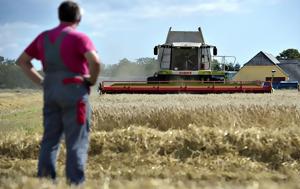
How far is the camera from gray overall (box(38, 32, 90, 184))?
5.21 meters

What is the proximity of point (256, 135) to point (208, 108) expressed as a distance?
241 centimetres

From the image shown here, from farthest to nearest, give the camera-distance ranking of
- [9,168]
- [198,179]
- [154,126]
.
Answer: [154,126] → [9,168] → [198,179]

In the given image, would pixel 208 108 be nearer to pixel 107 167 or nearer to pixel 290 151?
pixel 290 151

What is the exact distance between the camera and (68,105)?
205 inches

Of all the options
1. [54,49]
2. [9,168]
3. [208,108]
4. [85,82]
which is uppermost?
[54,49]

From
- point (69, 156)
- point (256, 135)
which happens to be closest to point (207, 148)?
point (256, 135)

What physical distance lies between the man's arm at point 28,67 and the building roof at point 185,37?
737 inches

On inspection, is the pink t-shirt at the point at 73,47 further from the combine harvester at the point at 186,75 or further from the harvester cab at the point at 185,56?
the harvester cab at the point at 185,56

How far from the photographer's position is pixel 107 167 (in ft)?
28.6

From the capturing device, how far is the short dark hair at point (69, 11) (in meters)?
5.31

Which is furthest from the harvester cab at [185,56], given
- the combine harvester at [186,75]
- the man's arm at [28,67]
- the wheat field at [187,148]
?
the man's arm at [28,67]

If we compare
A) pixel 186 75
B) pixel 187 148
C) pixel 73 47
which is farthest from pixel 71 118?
pixel 186 75

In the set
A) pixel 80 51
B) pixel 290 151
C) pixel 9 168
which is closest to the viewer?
pixel 80 51

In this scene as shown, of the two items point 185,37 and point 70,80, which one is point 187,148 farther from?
point 185,37
